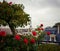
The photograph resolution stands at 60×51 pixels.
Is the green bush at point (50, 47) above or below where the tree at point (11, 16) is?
below

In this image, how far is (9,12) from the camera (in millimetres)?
5824

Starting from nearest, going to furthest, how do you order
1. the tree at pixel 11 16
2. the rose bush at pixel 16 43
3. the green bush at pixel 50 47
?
the rose bush at pixel 16 43 → the tree at pixel 11 16 → the green bush at pixel 50 47

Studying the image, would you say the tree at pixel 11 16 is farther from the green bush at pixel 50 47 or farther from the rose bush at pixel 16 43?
the green bush at pixel 50 47

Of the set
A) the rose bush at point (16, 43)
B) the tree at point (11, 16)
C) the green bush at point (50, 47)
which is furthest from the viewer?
the green bush at point (50, 47)

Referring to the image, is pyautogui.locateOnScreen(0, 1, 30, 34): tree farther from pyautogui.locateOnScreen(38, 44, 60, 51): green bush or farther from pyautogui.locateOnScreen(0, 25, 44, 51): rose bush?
pyautogui.locateOnScreen(38, 44, 60, 51): green bush

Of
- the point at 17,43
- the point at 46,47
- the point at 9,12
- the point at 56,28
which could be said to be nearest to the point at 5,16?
the point at 9,12

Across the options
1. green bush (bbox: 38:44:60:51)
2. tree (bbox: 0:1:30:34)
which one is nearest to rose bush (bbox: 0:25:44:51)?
tree (bbox: 0:1:30:34)

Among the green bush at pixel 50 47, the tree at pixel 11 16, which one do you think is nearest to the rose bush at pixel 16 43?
the tree at pixel 11 16

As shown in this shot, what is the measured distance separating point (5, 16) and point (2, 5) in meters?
0.32

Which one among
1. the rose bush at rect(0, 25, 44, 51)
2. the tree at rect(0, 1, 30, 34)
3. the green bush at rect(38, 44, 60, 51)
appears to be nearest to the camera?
the rose bush at rect(0, 25, 44, 51)

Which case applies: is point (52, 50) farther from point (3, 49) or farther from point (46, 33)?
point (3, 49)

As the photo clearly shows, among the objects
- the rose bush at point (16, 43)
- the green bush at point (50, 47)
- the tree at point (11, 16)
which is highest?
the tree at point (11, 16)

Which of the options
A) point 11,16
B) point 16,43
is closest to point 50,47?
point 11,16

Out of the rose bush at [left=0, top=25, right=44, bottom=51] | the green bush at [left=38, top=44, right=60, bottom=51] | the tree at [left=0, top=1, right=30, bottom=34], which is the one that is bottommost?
the green bush at [left=38, top=44, right=60, bottom=51]
